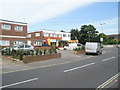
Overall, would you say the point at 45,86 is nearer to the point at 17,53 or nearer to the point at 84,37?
the point at 17,53

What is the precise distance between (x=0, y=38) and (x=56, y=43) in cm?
2422

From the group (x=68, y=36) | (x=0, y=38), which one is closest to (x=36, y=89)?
(x=0, y=38)

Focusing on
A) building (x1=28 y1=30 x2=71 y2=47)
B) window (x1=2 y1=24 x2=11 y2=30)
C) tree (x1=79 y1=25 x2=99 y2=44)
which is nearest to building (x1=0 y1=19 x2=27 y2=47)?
window (x1=2 y1=24 x2=11 y2=30)

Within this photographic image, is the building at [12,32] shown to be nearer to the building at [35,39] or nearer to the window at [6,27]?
the window at [6,27]

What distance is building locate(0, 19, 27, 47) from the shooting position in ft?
120

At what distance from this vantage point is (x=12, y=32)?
38.9 metres

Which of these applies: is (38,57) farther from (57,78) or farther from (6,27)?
(6,27)

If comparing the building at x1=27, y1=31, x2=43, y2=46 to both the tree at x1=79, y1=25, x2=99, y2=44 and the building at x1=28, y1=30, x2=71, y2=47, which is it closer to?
the building at x1=28, y1=30, x2=71, y2=47

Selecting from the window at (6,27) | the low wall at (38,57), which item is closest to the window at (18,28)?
the window at (6,27)

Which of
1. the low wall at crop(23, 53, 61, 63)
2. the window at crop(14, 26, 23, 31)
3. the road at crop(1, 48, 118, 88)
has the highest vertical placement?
the window at crop(14, 26, 23, 31)

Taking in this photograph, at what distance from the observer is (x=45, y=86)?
667 cm

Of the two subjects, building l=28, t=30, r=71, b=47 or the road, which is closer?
the road

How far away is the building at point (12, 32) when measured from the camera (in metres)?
36.6

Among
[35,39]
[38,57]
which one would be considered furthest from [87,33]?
[38,57]
